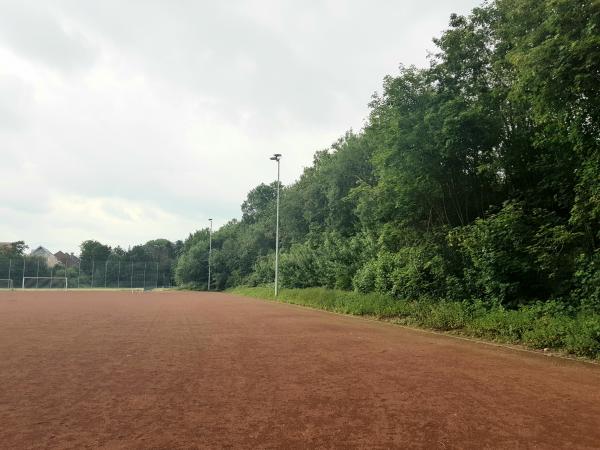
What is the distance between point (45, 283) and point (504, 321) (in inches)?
2539

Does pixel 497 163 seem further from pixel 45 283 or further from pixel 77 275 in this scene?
pixel 45 283

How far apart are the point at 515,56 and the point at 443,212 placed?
8353 mm

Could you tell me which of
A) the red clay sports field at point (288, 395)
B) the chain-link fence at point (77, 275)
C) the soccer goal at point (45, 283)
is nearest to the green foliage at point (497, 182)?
the red clay sports field at point (288, 395)

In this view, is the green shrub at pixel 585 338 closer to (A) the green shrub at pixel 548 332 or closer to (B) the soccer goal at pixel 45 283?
(A) the green shrub at pixel 548 332

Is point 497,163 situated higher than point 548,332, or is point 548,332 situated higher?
point 497,163

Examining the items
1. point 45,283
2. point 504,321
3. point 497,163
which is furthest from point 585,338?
point 45,283

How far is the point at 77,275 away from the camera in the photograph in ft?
213

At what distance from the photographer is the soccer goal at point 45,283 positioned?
61.5 metres

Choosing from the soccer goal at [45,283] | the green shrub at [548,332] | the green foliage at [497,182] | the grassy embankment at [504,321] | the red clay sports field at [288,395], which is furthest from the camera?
the soccer goal at [45,283]

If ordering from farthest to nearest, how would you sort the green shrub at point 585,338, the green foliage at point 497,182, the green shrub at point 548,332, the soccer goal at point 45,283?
the soccer goal at point 45,283, the green foliage at point 497,182, the green shrub at point 548,332, the green shrub at point 585,338

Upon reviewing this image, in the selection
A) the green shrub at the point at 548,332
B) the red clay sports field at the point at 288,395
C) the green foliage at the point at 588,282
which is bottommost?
the red clay sports field at the point at 288,395

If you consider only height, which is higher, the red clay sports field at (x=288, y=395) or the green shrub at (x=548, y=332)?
the green shrub at (x=548, y=332)

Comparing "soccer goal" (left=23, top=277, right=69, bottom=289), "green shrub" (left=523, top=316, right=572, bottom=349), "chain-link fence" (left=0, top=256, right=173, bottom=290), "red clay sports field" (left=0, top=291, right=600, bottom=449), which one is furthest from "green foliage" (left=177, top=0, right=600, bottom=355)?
"soccer goal" (left=23, top=277, right=69, bottom=289)

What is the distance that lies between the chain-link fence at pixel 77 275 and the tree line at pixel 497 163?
171 feet
